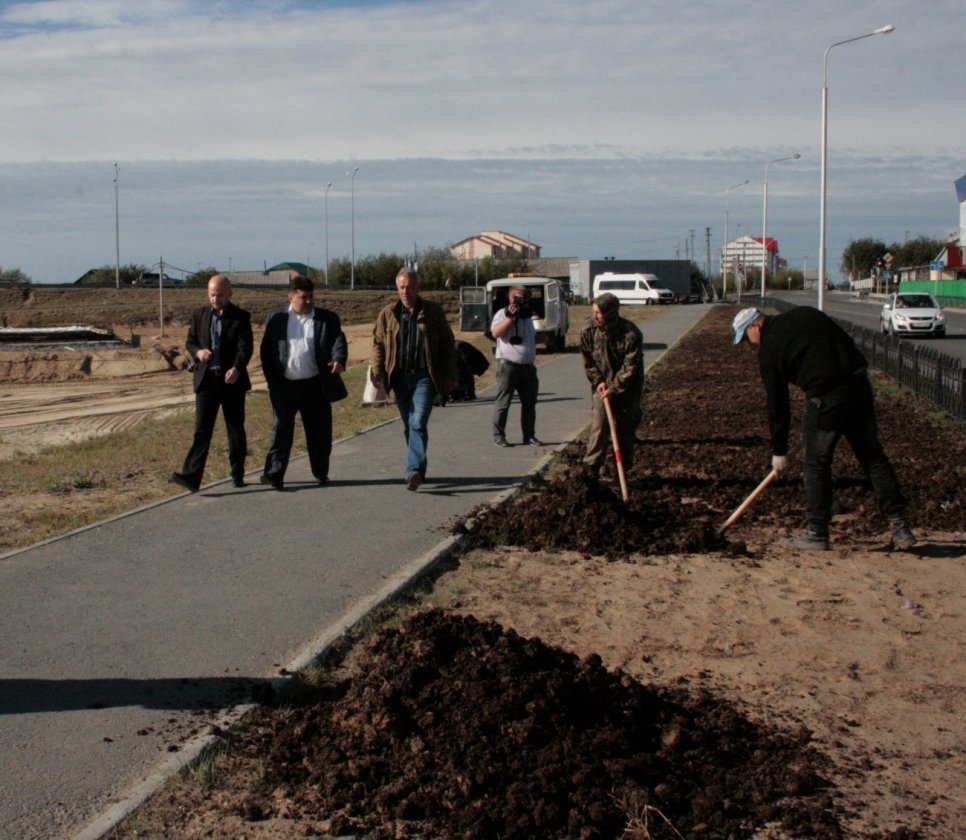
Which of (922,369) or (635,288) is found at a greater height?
(635,288)

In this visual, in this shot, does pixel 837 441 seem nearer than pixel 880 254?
Yes

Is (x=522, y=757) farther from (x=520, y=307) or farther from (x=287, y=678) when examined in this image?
(x=520, y=307)

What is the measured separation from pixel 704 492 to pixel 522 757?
5639 millimetres

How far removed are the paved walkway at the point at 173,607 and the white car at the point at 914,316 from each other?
27.8 meters

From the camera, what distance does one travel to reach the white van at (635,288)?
2734 inches

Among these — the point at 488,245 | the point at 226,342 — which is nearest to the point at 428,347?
the point at 226,342

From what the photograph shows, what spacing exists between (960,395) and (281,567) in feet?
33.4

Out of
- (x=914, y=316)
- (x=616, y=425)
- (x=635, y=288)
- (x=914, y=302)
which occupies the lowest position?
(x=616, y=425)

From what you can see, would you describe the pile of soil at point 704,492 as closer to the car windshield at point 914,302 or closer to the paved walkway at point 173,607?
the paved walkway at point 173,607

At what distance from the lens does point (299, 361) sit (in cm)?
930

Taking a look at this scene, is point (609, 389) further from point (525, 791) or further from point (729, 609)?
point (525, 791)

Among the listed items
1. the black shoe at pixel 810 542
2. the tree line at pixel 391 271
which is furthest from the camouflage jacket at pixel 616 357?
the tree line at pixel 391 271

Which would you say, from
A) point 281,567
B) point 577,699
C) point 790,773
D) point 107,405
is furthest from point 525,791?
point 107,405

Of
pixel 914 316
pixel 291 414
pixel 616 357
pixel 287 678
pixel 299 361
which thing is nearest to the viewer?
pixel 287 678
